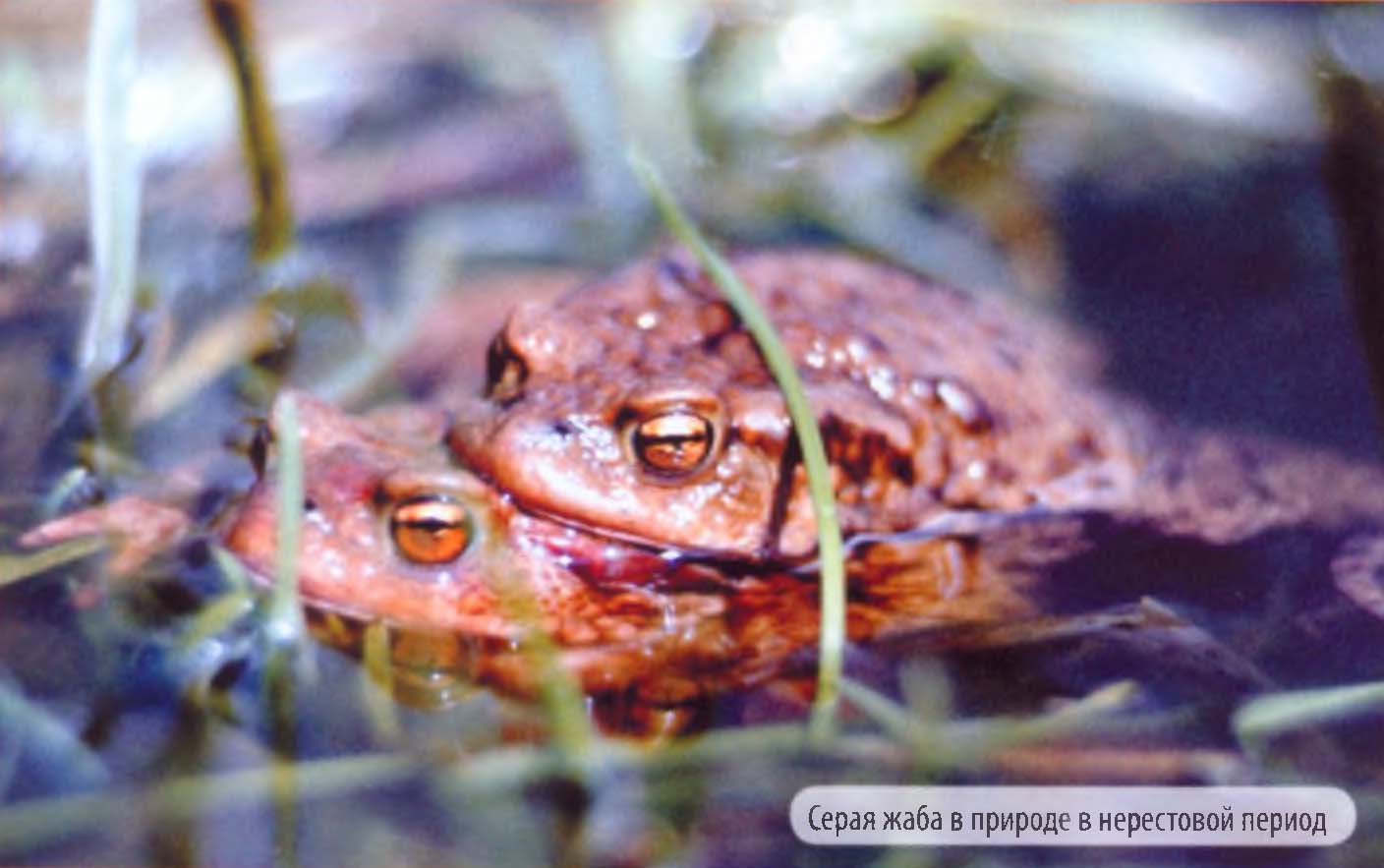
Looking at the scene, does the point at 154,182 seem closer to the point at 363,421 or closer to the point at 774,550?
the point at 363,421

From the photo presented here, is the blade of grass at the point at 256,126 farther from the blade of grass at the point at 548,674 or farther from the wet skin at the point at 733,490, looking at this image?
the blade of grass at the point at 548,674

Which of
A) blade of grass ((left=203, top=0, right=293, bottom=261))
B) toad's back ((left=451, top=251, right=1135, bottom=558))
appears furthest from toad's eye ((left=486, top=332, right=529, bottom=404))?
blade of grass ((left=203, top=0, right=293, bottom=261))

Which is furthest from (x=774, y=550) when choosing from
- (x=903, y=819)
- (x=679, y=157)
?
(x=679, y=157)

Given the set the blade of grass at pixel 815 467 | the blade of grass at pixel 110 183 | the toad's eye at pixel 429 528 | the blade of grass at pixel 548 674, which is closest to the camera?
the blade of grass at pixel 548 674

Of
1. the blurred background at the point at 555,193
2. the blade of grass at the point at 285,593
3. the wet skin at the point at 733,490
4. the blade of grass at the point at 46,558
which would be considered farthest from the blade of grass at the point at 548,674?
the blade of grass at the point at 46,558

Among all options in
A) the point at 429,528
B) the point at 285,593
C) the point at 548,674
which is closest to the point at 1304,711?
the point at 548,674

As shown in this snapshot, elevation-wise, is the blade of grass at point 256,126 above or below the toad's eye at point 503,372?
above

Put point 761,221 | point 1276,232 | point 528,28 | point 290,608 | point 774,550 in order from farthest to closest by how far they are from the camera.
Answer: point 528,28, point 761,221, point 1276,232, point 774,550, point 290,608

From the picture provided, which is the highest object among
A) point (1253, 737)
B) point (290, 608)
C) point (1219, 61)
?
point (1219, 61)
